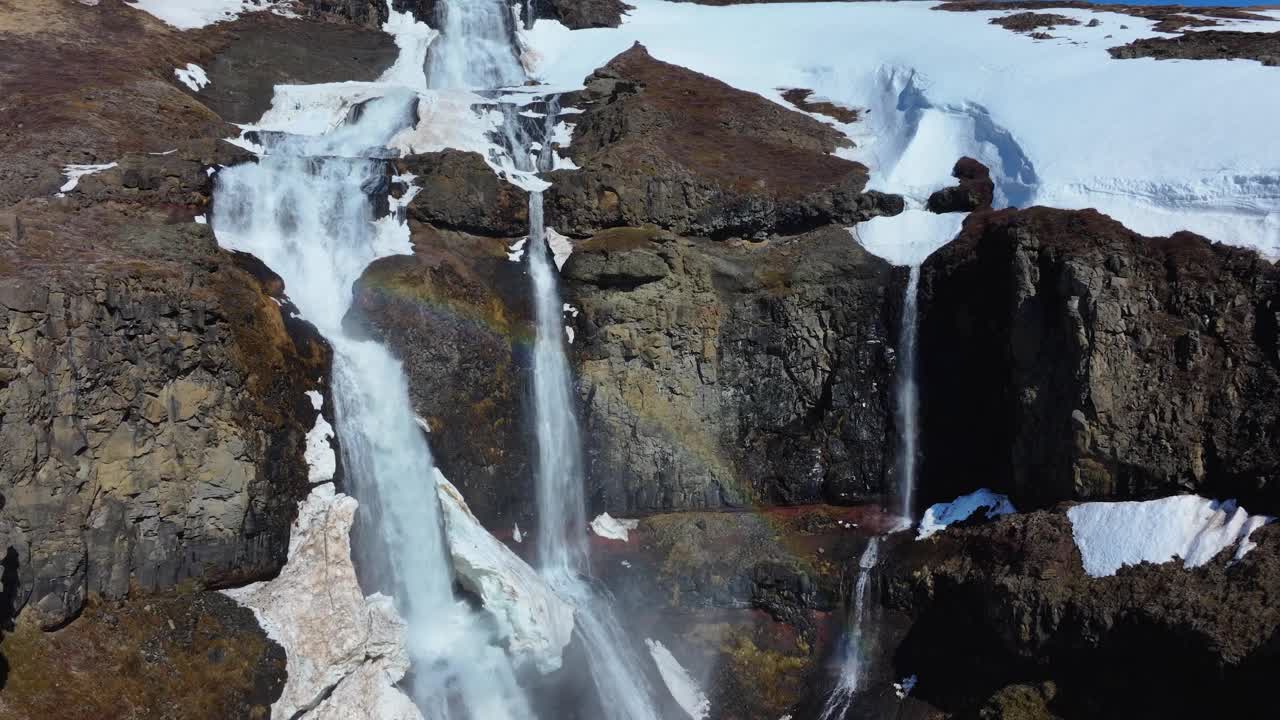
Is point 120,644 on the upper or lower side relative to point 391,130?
lower

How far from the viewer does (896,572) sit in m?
23.2

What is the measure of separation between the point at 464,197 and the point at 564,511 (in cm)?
936

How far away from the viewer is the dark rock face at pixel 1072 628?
1708cm

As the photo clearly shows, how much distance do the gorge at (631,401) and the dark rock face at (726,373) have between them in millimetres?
108

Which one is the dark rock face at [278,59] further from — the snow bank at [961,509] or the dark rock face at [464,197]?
the snow bank at [961,509]

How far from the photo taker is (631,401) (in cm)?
2602

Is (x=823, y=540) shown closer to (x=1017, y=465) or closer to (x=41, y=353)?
(x=1017, y=465)

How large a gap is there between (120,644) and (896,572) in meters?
16.8

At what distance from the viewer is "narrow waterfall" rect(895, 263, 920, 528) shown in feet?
85.3

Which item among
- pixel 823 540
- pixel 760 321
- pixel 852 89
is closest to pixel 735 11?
pixel 852 89

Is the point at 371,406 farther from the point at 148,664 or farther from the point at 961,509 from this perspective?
the point at 961,509

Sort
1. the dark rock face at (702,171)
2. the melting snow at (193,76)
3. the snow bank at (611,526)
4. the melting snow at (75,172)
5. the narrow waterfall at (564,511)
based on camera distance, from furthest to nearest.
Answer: the melting snow at (193,76) → the dark rock face at (702,171) → the snow bank at (611,526) → the melting snow at (75,172) → the narrow waterfall at (564,511)

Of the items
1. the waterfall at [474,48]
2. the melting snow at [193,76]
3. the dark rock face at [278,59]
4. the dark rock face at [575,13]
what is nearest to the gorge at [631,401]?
the melting snow at [193,76]

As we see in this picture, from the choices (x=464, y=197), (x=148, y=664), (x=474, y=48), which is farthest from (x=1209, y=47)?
Result: (x=148, y=664)
